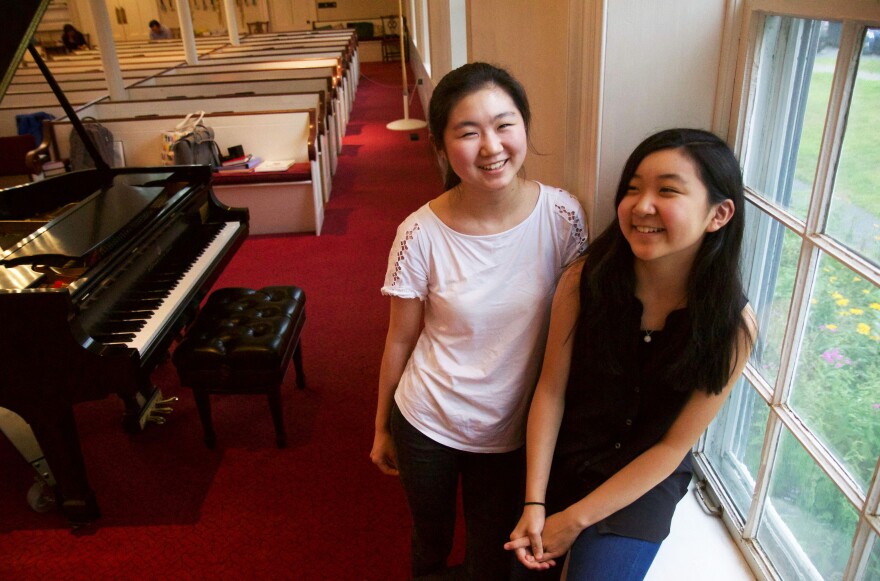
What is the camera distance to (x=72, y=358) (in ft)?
6.63

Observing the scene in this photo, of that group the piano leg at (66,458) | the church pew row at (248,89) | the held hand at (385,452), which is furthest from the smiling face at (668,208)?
the church pew row at (248,89)

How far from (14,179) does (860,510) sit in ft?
20.4

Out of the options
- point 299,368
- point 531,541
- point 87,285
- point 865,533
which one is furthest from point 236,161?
point 865,533

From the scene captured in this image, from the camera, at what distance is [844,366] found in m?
1.16

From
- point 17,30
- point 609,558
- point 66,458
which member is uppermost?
point 17,30

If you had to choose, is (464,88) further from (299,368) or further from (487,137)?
(299,368)

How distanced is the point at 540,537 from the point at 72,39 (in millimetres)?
15532

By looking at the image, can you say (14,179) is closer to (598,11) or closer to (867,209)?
(598,11)

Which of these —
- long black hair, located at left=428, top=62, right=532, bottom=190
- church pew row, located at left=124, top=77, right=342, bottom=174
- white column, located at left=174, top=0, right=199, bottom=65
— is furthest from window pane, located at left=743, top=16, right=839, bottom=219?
white column, located at left=174, top=0, right=199, bottom=65

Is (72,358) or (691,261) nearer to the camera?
(691,261)

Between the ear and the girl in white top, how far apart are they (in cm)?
36

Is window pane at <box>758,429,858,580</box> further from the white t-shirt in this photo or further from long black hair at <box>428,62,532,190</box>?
long black hair at <box>428,62,532,190</box>

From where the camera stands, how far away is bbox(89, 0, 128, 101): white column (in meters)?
6.38

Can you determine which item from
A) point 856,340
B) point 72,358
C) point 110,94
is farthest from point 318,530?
point 110,94
